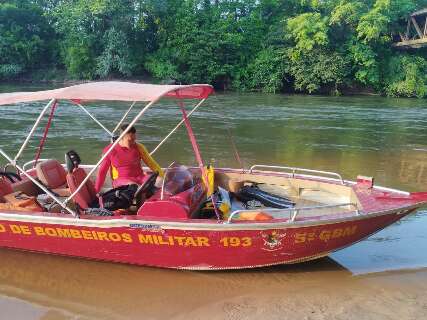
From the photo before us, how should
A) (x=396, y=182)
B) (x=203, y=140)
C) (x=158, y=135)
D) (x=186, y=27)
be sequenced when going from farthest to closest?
(x=186, y=27) → (x=158, y=135) → (x=203, y=140) → (x=396, y=182)

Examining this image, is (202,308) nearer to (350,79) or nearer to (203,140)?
(203,140)

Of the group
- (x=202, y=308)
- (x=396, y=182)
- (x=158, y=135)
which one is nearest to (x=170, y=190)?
(x=202, y=308)

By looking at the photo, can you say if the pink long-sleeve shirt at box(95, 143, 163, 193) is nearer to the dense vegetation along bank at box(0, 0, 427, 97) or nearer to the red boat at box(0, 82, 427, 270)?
the red boat at box(0, 82, 427, 270)

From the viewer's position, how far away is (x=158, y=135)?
14258mm

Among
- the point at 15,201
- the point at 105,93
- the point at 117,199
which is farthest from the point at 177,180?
the point at 15,201

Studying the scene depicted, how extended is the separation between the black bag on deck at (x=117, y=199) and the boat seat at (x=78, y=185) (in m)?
0.22

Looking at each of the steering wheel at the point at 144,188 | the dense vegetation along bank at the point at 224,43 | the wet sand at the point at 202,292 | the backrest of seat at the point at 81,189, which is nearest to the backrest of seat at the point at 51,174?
the backrest of seat at the point at 81,189

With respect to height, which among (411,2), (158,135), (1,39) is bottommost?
(158,135)

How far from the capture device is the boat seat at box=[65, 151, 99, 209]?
5094mm

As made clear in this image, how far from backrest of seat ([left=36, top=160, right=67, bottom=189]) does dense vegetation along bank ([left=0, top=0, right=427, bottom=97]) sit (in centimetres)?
2471

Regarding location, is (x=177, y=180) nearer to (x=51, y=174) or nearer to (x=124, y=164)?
(x=124, y=164)

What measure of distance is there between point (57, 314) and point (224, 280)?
1.73 m

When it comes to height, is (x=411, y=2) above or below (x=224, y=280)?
above

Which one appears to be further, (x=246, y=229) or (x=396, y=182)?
(x=396, y=182)
